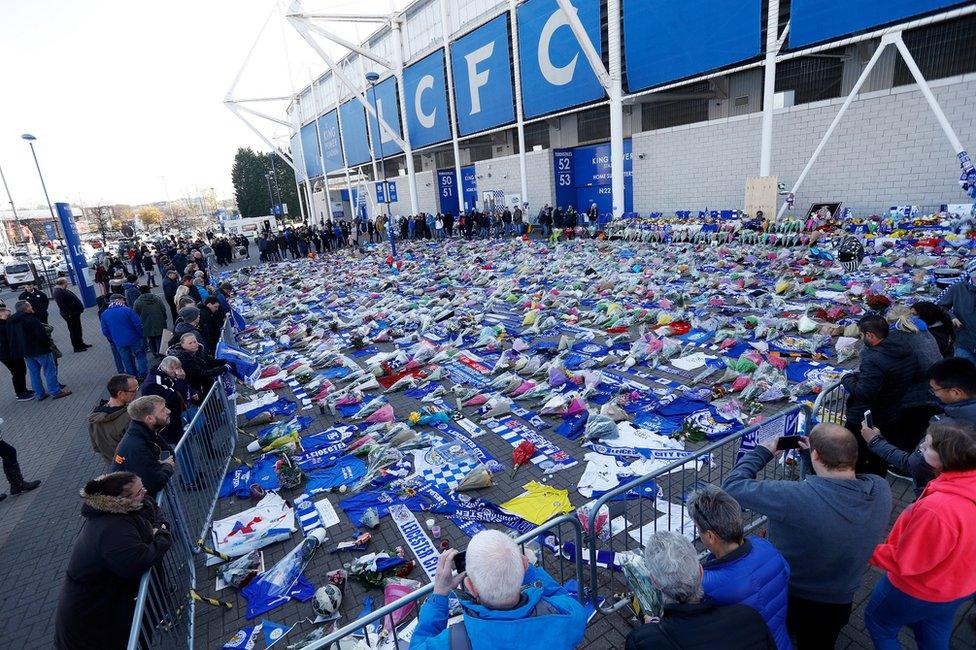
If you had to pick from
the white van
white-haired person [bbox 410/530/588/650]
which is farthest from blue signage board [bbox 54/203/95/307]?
white-haired person [bbox 410/530/588/650]

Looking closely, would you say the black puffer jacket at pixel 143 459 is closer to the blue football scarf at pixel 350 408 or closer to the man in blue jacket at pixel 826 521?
the blue football scarf at pixel 350 408

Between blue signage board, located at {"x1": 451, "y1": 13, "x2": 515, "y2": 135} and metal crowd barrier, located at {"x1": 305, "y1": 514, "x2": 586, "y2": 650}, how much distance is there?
2759cm

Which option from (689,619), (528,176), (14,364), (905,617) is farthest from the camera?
(528,176)

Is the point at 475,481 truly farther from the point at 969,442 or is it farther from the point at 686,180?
the point at 686,180

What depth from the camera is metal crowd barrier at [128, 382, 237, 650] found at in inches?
130

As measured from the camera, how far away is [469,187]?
3434 centimetres

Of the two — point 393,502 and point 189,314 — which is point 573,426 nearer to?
point 393,502

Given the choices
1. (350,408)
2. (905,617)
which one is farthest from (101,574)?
(350,408)

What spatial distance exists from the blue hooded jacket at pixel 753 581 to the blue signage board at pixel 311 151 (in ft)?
191

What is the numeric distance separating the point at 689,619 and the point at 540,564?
6.21ft

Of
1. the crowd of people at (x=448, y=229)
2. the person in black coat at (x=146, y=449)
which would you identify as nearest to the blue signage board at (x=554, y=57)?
the crowd of people at (x=448, y=229)

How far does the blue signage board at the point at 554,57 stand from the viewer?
2267 cm

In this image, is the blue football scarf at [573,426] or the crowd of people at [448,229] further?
the crowd of people at [448,229]

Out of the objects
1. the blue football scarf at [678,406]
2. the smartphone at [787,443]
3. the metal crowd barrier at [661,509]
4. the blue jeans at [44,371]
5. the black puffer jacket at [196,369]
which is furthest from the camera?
the blue jeans at [44,371]
